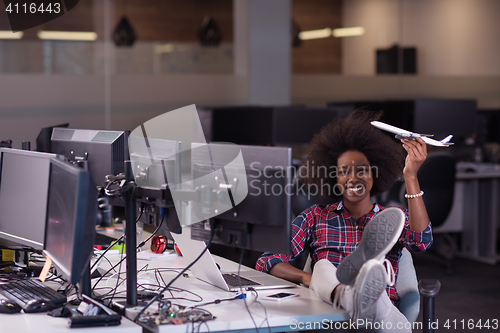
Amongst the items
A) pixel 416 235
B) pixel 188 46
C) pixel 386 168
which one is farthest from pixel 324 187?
pixel 188 46

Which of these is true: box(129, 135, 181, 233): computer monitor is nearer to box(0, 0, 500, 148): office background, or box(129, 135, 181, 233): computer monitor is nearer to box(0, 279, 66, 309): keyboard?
box(0, 279, 66, 309): keyboard

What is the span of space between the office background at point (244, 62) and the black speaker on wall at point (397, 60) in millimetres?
78

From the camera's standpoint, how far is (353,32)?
7074mm

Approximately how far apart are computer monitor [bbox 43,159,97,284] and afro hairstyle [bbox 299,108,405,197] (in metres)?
1.02

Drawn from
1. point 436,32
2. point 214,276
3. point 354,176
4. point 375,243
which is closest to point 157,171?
point 214,276

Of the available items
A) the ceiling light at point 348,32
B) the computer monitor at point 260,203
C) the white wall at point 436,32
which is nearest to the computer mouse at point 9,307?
the computer monitor at point 260,203

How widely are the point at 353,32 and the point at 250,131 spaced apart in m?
3.36

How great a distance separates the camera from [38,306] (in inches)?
59.5

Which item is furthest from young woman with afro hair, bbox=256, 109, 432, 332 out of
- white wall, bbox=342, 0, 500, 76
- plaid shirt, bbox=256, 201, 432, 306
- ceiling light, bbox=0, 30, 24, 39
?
white wall, bbox=342, 0, 500, 76

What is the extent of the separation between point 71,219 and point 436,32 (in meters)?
6.33

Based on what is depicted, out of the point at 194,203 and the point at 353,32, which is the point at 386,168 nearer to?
the point at 194,203

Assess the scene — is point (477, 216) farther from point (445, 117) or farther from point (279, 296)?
point (279, 296)

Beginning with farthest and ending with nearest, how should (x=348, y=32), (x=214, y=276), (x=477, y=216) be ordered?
(x=348, y=32) < (x=477, y=216) < (x=214, y=276)

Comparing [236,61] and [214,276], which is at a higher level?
[236,61]
